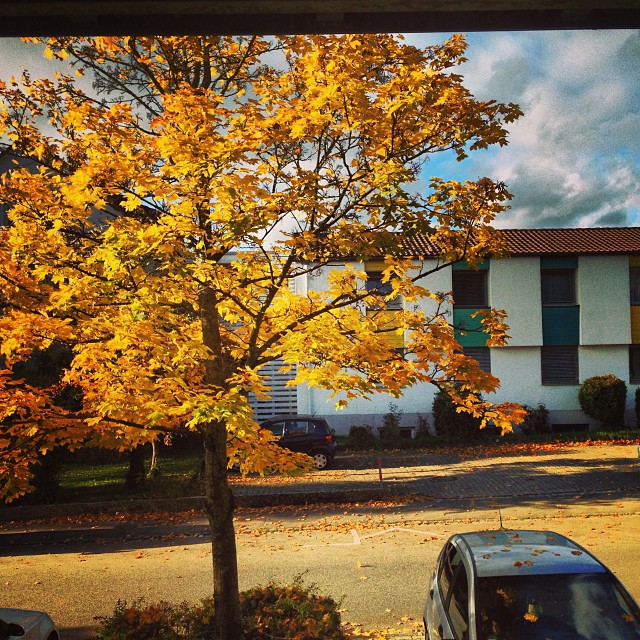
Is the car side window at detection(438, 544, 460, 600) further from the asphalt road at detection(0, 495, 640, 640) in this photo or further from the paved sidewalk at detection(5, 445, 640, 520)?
the paved sidewalk at detection(5, 445, 640, 520)

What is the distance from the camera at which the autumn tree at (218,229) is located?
19.1 feet

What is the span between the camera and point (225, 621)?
6.67 meters

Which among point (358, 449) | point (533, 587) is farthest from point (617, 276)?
point (533, 587)

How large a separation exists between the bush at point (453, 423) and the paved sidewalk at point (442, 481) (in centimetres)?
294

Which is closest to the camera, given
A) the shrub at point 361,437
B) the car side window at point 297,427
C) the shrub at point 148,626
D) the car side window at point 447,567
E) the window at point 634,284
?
the car side window at point 447,567

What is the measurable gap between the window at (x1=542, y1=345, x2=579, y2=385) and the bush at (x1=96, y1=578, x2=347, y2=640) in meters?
21.6

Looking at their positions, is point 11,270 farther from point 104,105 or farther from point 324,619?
point 324,619

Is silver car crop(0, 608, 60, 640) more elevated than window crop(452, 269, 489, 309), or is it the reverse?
window crop(452, 269, 489, 309)

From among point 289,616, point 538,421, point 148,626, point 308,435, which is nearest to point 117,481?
point 308,435

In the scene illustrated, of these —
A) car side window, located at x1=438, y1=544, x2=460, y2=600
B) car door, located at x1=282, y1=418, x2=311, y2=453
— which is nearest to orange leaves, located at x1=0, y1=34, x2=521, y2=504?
car side window, located at x1=438, y1=544, x2=460, y2=600

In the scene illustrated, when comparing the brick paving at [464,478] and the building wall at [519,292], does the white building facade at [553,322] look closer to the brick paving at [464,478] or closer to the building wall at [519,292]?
the building wall at [519,292]

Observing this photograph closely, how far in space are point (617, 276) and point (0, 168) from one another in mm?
24914

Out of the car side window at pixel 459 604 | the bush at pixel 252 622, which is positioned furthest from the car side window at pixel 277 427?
the car side window at pixel 459 604

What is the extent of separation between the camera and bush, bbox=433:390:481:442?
24.4 meters
